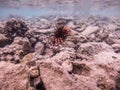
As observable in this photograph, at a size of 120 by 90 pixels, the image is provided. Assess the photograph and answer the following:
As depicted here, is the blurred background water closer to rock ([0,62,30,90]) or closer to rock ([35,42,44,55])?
rock ([35,42,44,55])

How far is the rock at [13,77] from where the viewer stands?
3.92 m

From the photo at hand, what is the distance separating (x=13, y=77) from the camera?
4137 mm

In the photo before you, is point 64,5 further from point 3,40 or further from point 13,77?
point 13,77

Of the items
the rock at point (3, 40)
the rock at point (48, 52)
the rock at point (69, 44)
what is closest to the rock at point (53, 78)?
the rock at point (48, 52)

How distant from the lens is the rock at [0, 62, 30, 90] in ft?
12.8

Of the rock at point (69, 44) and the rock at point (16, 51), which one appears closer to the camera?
the rock at point (16, 51)

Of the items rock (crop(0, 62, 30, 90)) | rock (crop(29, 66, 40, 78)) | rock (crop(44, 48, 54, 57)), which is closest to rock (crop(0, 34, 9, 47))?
rock (crop(44, 48, 54, 57))

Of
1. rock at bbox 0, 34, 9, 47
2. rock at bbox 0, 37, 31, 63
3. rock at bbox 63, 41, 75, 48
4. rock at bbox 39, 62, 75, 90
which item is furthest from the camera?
rock at bbox 63, 41, 75, 48

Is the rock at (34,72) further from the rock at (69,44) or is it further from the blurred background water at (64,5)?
the blurred background water at (64,5)

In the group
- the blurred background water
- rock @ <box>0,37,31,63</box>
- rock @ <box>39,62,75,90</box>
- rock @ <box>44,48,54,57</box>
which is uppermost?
rock @ <box>39,62,75,90</box>

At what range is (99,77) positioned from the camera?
415 centimetres

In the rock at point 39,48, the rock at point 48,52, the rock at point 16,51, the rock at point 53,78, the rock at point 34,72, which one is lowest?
the rock at point 48,52

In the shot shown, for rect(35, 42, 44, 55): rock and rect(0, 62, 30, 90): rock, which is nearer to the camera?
rect(0, 62, 30, 90): rock

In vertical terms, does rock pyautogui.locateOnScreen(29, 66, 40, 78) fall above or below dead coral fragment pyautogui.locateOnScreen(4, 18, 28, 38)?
below
